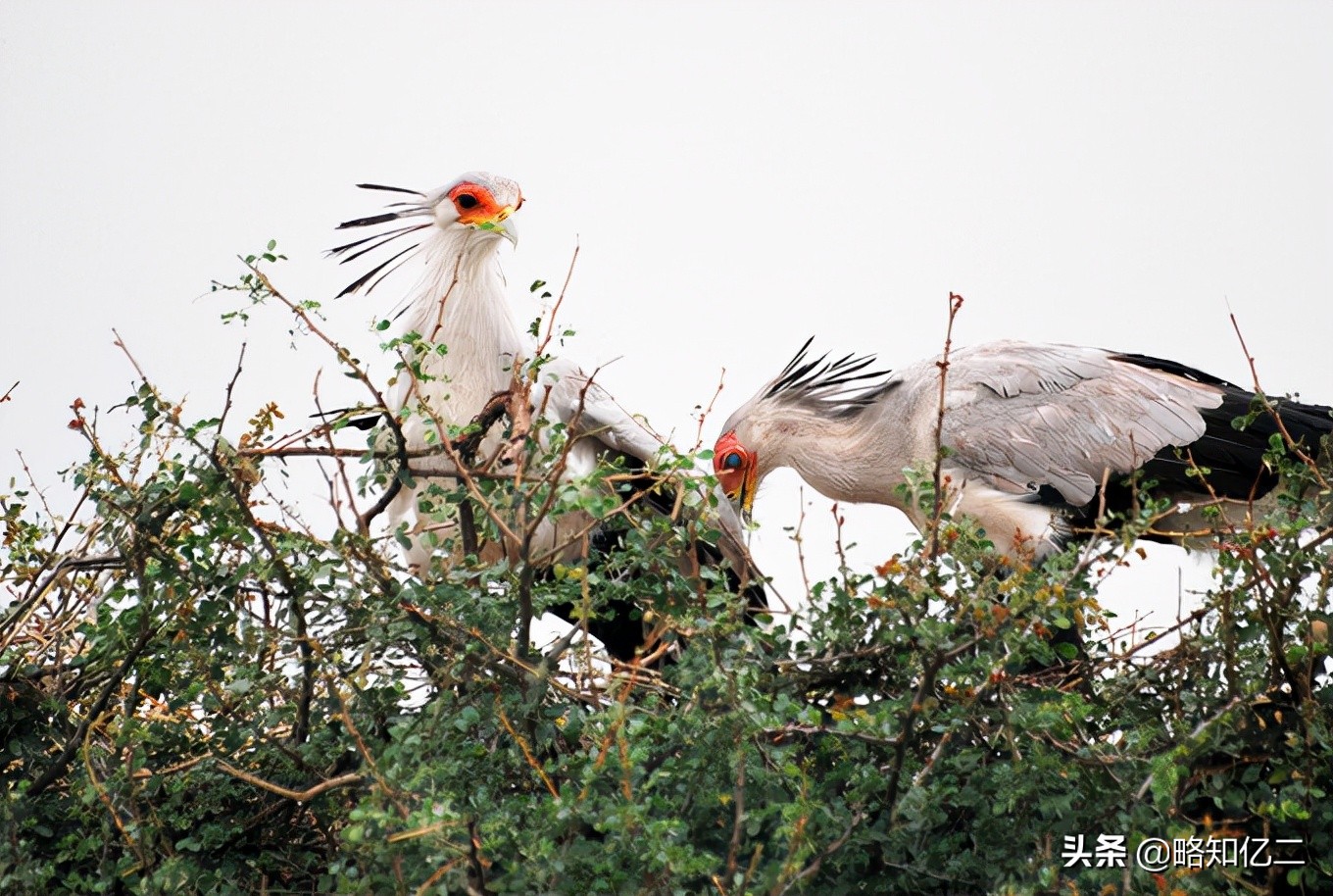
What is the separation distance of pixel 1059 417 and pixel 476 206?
4.84ft

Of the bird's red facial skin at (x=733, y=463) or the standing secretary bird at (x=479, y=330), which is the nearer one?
the standing secretary bird at (x=479, y=330)

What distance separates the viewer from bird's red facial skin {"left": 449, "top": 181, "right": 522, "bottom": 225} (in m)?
3.55

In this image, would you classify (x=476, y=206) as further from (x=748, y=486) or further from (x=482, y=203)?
(x=748, y=486)

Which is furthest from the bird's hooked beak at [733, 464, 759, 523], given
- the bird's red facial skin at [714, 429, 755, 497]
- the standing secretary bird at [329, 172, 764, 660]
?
the standing secretary bird at [329, 172, 764, 660]

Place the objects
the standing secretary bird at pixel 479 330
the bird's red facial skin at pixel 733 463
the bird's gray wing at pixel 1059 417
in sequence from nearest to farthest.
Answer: the standing secretary bird at pixel 479 330 < the bird's gray wing at pixel 1059 417 < the bird's red facial skin at pixel 733 463

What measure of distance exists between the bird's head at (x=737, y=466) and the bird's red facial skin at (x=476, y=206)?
40.2 inches

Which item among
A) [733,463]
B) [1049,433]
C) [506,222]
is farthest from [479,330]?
[1049,433]

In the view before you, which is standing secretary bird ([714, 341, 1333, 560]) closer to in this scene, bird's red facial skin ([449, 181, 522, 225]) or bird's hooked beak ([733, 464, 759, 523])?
bird's hooked beak ([733, 464, 759, 523])

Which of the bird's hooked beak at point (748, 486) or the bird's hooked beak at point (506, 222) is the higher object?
the bird's hooked beak at point (506, 222)

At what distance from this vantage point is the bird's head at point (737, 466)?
14.0 ft

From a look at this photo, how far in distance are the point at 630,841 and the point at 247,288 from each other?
3.02 feet

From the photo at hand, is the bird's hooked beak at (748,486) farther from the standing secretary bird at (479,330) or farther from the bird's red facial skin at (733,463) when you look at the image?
the standing secretary bird at (479,330)

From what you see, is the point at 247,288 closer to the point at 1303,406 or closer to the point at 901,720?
the point at 901,720

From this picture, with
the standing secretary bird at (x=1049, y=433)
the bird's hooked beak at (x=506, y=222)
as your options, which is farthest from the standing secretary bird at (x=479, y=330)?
the standing secretary bird at (x=1049, y=433)
